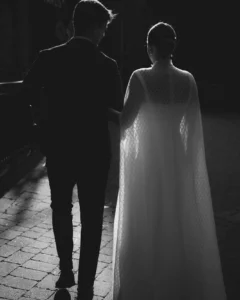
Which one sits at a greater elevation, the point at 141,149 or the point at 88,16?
the point at 88,16

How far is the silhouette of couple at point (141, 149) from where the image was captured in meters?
3.32

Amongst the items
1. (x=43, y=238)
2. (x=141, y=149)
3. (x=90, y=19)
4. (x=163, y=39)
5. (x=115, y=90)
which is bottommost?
(x=43, y=238)

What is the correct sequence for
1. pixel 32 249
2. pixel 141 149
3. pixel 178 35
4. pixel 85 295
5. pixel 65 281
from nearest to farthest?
pixel 141 149, pixel 85 295, pixel 65 281, pixel 32 249, pixel 178 35

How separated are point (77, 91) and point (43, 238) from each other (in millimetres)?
2042

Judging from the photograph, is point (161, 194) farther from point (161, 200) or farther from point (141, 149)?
point (141, 149)

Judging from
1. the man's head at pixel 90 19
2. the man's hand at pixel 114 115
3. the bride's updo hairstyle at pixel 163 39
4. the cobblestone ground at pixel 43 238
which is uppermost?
the man's head at pixel 90 19

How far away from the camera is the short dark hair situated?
130 inches

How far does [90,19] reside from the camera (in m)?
3.32

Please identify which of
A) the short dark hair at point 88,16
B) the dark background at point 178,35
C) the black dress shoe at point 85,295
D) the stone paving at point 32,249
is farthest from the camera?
the dark background at point 178,35

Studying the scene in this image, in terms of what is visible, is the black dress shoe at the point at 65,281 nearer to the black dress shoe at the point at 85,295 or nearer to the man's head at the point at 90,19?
the black dress shoe at the point at 85,295

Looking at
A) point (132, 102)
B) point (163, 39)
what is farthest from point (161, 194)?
point (163, 39)

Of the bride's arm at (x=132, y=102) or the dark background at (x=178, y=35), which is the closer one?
the bride's arm at (x=132, y=102)

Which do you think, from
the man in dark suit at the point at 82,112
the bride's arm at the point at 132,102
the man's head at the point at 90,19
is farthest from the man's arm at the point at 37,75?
the bride's arm at the point at 132,102

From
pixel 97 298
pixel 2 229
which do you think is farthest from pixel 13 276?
pixel 2 229
